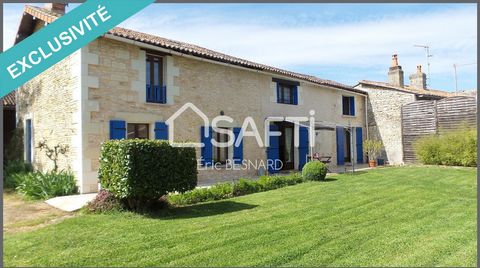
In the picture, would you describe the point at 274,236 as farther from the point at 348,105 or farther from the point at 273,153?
the point at 348,105

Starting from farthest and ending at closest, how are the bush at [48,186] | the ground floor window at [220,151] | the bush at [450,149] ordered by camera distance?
the bush at [450,149] → the ground floor window at [220,151] → the bush at [48,186]

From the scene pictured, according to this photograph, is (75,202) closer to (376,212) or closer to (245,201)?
(245,201)

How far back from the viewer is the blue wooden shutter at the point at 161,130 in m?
11.8

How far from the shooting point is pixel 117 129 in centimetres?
1078

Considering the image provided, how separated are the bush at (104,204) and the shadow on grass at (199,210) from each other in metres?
0.77

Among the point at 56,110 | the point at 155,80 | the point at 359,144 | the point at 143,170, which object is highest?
the point at 155,80

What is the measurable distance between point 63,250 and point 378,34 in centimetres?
799

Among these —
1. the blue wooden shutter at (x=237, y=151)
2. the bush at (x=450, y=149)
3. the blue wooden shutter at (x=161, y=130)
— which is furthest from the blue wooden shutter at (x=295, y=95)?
the blue wooden shutter at (x=161, y=130)

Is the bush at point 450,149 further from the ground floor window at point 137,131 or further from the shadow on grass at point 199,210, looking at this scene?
the ground floor window at point 137,131

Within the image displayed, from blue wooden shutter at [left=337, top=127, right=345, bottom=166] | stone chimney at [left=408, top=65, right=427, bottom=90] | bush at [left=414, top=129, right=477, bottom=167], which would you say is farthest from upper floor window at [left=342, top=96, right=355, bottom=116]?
stone chimney at [left=408, top=65, right=427, bottom=90]

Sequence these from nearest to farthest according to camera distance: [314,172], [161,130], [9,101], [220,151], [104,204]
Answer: [104,204], [161,130], [314,172], [220,151], [9,101]

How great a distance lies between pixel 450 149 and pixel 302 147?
21.6 ft

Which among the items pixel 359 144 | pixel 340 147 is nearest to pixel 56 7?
pixel 340 147

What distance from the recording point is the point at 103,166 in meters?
7.94
